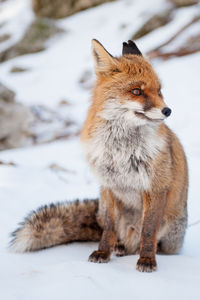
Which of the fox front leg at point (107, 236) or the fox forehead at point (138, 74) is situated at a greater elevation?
the fox forehead at point (138, 74)

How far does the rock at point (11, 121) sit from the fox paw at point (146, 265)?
634cm

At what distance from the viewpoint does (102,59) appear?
294cm

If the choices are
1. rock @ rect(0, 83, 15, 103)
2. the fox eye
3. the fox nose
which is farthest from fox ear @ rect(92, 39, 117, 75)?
rock @ rect(0, 83, 15, 103)

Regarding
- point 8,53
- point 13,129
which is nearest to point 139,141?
point 13,129

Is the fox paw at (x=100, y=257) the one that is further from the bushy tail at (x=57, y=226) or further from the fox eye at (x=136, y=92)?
the fox eye at (x=136, y=92)

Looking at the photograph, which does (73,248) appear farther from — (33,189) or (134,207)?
(33,189)

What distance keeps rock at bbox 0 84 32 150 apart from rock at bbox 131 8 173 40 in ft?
20.9

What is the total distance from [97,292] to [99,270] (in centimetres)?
36

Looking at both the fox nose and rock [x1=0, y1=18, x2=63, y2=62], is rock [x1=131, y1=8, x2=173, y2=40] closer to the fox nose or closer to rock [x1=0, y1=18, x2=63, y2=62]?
rock [x1=0, y1=18, x2=63, y2=62]

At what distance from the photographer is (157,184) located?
2809mm

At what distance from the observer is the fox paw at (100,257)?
2865 mm

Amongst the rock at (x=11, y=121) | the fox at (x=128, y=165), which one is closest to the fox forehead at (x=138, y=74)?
the fox at (x=128, y=165)

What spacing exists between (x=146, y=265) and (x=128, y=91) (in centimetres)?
132

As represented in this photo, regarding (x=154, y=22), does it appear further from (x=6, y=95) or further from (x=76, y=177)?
(x=76, y=177)
